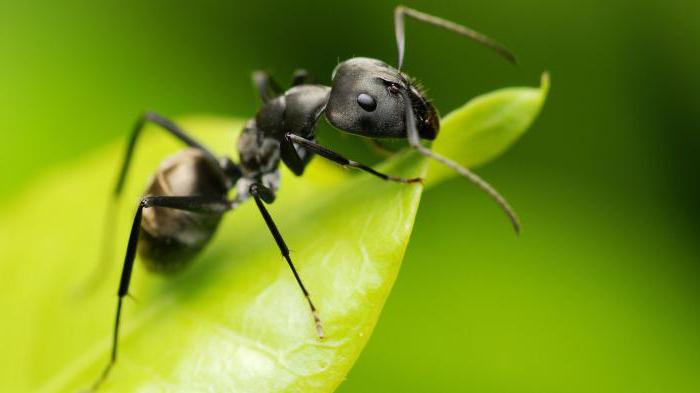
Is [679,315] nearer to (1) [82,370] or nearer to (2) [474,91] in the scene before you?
(2) [474,91]

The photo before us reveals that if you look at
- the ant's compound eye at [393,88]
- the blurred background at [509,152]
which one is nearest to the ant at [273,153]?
the ant's compound eye at [393,88]

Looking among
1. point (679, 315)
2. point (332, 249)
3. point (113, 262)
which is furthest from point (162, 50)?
point (679, 315)

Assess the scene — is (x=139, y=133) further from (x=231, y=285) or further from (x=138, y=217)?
(x=231, y=285)

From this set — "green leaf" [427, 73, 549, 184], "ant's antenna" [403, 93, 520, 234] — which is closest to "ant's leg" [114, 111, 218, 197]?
"ant's antenna" [403, 93, 520, 234]

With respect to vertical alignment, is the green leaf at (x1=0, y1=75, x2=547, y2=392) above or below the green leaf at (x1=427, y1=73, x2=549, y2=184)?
below

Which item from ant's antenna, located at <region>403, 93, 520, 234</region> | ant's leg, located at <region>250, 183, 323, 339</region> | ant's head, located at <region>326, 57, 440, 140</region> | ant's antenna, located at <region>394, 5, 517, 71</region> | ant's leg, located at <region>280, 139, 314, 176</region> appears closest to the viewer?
ant's leg, located at <region>250, 183, 323, 339</region>

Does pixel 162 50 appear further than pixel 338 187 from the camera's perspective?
Yes

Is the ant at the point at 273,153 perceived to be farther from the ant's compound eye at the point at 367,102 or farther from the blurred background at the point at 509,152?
the blurred background at the point at 509,152

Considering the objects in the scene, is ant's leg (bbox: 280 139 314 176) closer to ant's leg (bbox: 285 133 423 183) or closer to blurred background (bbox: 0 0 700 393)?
ant's leg (bbox: 285 133 423 183)
